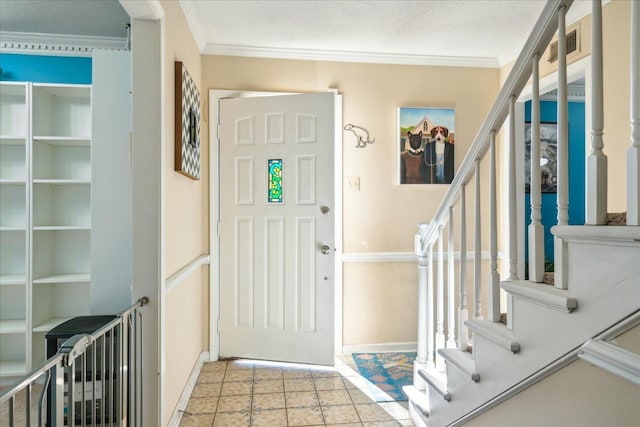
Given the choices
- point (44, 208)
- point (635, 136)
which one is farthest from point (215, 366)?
point (635, 136)

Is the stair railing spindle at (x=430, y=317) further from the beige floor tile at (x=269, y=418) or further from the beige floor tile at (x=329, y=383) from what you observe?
the beige floor tile at (x=269, y=418)

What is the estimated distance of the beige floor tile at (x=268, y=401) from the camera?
2.25 m

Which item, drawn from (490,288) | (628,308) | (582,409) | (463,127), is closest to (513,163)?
(490,288)

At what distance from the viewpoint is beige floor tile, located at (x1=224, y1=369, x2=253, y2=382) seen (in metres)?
2.61

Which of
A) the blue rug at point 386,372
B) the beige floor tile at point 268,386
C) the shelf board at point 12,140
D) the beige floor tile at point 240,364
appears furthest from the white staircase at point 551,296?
the shelf board at point 12,140

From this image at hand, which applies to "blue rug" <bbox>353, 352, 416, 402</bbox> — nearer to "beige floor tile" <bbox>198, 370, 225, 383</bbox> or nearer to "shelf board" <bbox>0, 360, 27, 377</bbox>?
"beige floor tile" <bbox>198, 370, 225, 383</bbox>

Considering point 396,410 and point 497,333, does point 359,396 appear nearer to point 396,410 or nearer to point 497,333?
point 396,410

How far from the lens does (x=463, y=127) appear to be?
316cm

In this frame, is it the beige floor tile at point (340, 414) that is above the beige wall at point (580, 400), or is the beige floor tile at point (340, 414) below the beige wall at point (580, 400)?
below

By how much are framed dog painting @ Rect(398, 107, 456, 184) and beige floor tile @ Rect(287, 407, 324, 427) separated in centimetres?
191

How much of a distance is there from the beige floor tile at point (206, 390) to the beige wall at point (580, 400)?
189 centimetres

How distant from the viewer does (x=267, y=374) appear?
106 inches

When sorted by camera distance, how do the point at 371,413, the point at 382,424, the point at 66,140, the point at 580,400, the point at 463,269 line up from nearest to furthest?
1. the point at 580,400
2. the point at 463,269
3. the point at 382,424
4. the point at 371,413
5. the point at 66,140

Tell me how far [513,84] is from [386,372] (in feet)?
7.32
